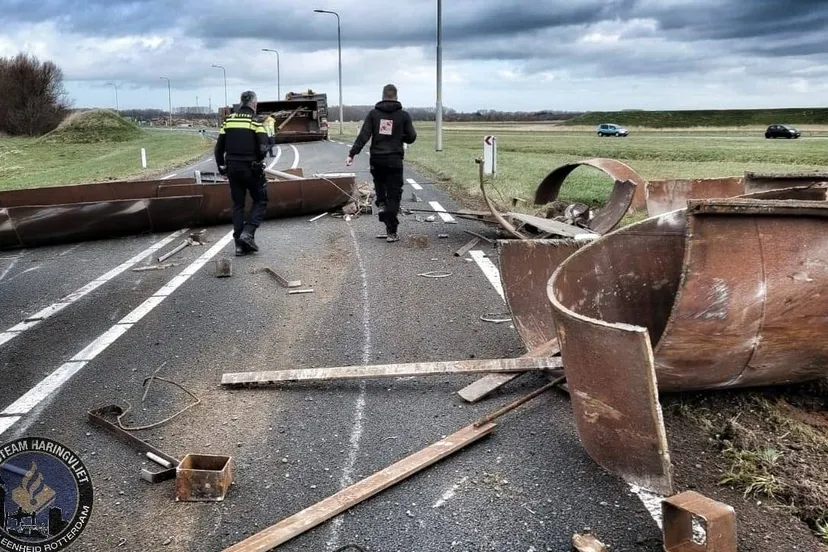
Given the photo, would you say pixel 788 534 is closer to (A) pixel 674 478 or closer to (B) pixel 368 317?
(A) pixel 674 478

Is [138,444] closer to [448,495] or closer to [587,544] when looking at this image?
[448,495]

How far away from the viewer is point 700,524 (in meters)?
2.68

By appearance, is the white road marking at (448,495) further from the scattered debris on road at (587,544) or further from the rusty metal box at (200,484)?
the rusty metal box at (200,484)

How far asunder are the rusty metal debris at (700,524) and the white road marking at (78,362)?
3421 millimetres

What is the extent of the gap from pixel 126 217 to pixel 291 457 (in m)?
7.21

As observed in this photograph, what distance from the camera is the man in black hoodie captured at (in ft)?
30.9

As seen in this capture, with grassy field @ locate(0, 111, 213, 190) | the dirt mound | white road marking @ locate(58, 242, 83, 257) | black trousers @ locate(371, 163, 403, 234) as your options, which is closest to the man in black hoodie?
black trousers @ locate(371, 163, 403, 234)

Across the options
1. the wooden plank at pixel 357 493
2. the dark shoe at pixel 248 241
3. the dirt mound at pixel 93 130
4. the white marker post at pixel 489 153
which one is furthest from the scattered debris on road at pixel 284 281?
the dirt mound at pixel 93 130

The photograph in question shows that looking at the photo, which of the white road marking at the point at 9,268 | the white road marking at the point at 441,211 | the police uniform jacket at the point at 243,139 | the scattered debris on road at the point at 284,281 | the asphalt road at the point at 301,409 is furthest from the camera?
the white road marking at the point at 441,211

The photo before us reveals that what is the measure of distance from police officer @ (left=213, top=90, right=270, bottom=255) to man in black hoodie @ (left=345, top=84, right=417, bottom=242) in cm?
140

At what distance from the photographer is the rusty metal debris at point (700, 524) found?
8.58 feet

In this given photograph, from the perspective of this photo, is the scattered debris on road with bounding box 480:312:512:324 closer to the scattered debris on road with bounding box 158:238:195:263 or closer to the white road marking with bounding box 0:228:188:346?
the white road marking with bounding box 0:228:188:346

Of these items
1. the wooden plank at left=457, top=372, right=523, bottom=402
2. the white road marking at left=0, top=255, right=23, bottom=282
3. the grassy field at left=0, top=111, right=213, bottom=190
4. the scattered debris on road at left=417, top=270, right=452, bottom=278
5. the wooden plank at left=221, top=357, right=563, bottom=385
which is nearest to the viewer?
the wooden plank at left=457, top=372, right=523, bottom=402

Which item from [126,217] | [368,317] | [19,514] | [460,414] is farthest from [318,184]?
[19,514]
